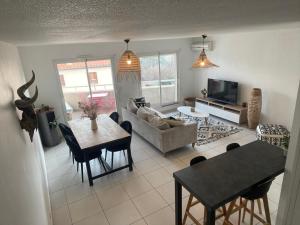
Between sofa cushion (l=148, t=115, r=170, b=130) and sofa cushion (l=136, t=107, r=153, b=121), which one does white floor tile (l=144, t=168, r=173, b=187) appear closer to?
sofa cushion (l=148, t=115, r=170, b=130)

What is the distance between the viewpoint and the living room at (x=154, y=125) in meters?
1.72

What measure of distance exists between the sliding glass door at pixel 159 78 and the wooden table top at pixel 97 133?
270cm

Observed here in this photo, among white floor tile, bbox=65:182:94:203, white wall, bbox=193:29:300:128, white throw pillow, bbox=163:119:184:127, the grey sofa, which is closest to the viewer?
white floor tile, bbox=65:182:94:203

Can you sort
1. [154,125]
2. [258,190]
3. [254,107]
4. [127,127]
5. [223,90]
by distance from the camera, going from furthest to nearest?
[223,90] → [254,107] → [154,125] → [127,127] → [258,190]

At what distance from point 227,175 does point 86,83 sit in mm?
5127

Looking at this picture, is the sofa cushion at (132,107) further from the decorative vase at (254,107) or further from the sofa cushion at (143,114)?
the decorative vase at (254,107)

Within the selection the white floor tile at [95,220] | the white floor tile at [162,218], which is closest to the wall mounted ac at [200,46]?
the white floor tile at [162,218]

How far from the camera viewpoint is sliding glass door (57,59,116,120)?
6.07 meters

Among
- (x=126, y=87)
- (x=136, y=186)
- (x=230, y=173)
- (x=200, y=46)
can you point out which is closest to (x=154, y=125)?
(x=136, y=186)

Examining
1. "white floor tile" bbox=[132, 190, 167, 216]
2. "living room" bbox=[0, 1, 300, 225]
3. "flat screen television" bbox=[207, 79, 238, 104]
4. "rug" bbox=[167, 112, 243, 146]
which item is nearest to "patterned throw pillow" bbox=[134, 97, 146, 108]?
"living room" bbox=[0, 1, 300, 225]

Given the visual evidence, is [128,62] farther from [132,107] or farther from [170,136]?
[132,107]

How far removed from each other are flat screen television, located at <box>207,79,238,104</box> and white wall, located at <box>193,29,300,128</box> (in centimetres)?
21

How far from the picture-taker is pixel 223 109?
6.52 m

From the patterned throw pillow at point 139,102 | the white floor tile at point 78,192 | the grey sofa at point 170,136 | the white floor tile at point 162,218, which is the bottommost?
→ the white floor tile at point 162,218
